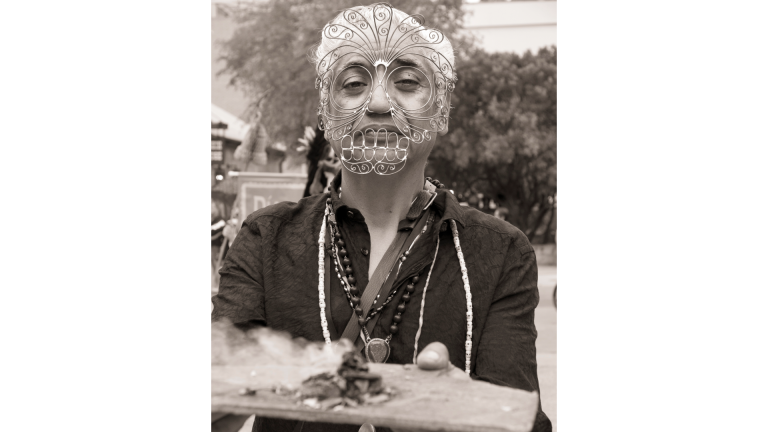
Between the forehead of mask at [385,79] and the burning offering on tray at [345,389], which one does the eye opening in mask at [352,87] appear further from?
the burning offering on tray at [345,389]

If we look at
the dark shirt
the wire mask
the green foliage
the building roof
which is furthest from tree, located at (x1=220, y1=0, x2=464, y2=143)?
the dark shirt

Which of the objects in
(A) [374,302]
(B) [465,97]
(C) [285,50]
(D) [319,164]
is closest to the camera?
(A) [374,302]

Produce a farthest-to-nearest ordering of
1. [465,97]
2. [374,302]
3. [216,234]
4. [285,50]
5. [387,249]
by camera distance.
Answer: [465,97], [285,50], [216,234], [387,249], [374,302]

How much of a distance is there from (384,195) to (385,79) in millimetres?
346

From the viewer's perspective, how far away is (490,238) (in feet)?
6.83

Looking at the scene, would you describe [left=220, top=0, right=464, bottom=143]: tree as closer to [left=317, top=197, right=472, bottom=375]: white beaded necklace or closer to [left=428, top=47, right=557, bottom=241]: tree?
[left=428, top=47, right=557, bottom=241]: tree

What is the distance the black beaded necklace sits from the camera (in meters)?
1.95

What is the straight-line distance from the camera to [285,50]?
12742 mm

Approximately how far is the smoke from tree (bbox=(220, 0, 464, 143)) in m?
9.48

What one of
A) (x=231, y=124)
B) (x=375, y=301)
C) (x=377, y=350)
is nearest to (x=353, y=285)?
(x=375, y=301)

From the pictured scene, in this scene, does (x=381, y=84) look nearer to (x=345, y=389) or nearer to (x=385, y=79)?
(x=385, y=79)
